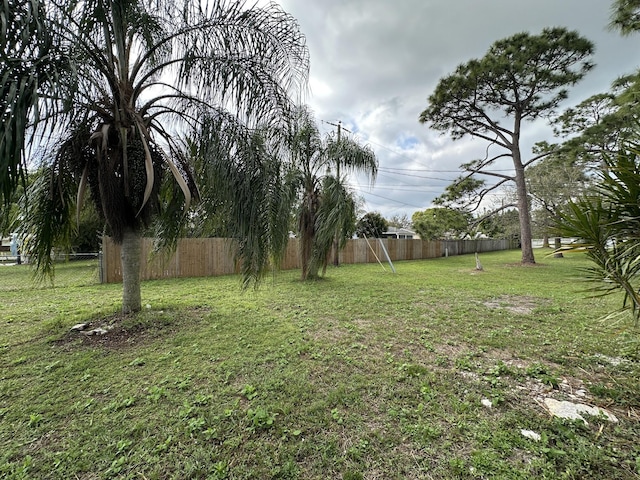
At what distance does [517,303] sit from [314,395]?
16.2 feet

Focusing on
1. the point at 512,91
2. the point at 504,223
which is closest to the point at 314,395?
the point at 512,91

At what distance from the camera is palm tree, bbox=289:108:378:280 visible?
21.9 ft

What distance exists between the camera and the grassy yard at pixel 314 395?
1.46m

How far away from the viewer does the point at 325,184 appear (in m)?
6.96

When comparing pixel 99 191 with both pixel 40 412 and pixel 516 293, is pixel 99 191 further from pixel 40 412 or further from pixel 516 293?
pixel 516 293

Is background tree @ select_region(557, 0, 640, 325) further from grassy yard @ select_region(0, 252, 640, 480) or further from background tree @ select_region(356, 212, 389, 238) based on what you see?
background tree @ select_region(356, 212, 389, 238)

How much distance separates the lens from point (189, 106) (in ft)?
11.9

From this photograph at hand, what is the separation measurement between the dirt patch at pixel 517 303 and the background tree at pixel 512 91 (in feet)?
25.4

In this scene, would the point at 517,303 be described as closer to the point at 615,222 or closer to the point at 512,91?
the point at 615,222

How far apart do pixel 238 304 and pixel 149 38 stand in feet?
13.6

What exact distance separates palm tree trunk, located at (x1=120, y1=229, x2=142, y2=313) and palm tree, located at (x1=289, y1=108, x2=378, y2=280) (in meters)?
3.97

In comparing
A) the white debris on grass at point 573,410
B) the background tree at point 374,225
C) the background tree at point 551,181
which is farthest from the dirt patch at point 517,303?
the background tree at point 374,225

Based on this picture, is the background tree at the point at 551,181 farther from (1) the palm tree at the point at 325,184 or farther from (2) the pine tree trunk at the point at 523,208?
(1) the palm tree at the point at 325,184

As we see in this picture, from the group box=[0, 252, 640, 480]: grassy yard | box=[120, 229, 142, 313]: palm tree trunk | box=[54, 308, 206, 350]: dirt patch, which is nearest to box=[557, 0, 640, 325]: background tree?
box=[0, 252, 640, 480]: grassy yard
